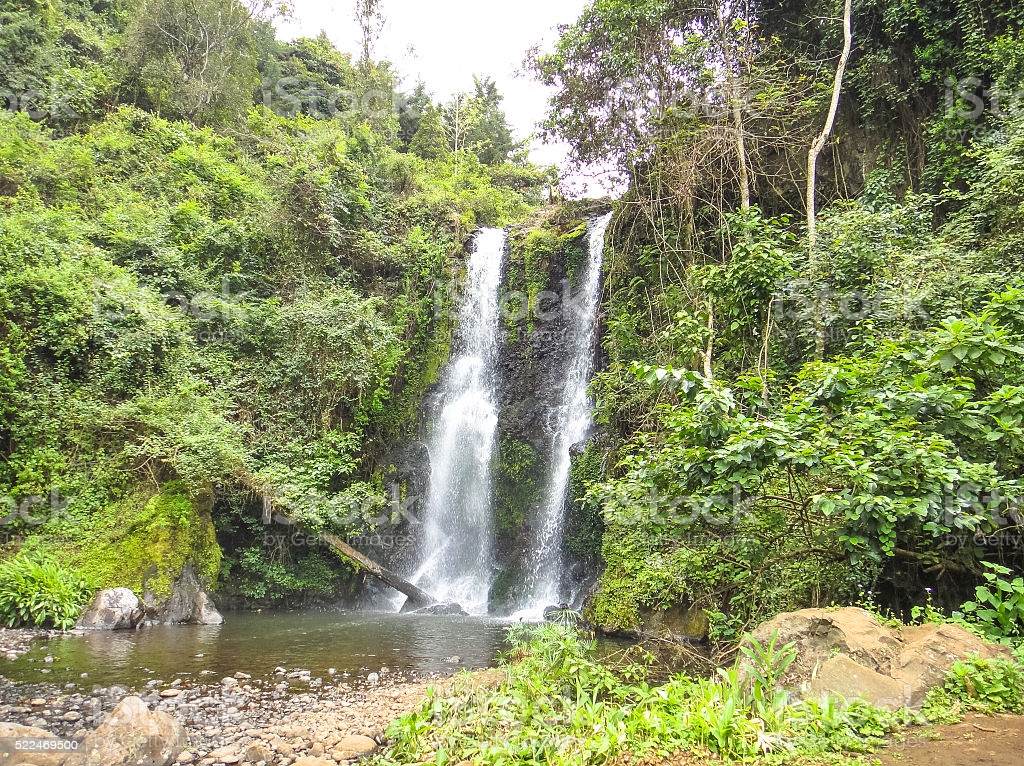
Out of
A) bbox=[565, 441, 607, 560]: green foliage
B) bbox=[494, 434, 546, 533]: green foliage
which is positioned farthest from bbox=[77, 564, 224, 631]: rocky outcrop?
bbox=[565, 441, 607, 560]: green foliage

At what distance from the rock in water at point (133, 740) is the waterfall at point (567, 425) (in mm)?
8230

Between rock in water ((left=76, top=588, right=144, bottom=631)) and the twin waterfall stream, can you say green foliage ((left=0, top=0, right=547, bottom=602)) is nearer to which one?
rock in water ((left=76, top=588, right=144, bottom=631))

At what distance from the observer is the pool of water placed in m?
6.21

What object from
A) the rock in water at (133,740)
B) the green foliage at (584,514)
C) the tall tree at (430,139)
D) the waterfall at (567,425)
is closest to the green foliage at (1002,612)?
the rock in water at (133,740)

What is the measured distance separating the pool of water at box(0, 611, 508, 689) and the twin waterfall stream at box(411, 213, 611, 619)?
8.95ft

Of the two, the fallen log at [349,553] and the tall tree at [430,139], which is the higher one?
the tall tree at [430,139]

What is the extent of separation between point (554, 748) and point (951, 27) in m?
12.4

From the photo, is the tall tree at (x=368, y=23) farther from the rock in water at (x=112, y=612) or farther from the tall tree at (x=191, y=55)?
the rock in water at (x=112, y=612)

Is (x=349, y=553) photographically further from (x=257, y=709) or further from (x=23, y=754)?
(x=23, y=754)

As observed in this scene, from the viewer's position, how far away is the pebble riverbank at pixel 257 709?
172 inches

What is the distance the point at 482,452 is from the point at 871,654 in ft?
38.1

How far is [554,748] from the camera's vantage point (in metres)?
3.04

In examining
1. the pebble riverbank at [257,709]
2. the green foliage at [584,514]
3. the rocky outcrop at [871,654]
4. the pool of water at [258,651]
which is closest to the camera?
the rocky outcrop at [871,654]

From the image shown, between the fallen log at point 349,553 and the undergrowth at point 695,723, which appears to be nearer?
the undergrowth at point 695,723
